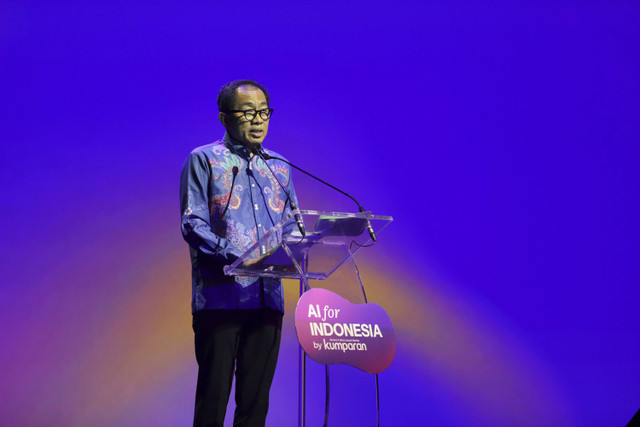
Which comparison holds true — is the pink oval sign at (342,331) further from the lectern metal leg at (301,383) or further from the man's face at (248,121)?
the man's face at (248,121)

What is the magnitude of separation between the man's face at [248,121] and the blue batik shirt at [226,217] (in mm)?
43

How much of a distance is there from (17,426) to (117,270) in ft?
2.94

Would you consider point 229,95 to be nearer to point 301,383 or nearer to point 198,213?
point 198,213

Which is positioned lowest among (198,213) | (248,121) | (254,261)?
(254,261)

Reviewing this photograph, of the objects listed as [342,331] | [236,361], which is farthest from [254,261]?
[236,361]

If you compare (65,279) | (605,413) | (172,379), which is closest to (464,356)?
(605,413)

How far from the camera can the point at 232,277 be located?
199 centimetres

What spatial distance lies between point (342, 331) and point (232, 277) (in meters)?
0.45

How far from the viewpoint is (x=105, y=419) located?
10.6ft

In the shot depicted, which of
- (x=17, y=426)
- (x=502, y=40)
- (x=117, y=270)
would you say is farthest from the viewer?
(x=502, y=40)

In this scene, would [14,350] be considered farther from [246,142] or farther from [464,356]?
[464,356]

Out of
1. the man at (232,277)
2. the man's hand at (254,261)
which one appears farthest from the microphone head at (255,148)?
the man's hand at (254,261)

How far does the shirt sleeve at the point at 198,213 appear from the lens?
1891mm

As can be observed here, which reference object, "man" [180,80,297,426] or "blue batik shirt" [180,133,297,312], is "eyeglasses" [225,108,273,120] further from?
"blue batik shirt" [180,133,297,312]
